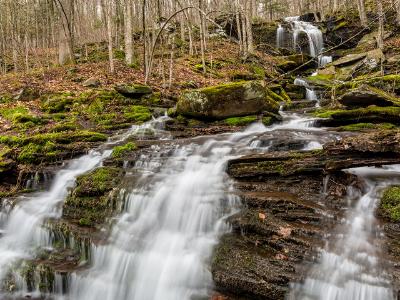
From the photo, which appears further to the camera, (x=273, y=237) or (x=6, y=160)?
(x=6, y=160)

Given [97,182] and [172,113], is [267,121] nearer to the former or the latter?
[172,113]

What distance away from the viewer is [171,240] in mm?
5945

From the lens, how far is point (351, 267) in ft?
14.5

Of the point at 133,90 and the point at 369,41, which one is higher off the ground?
the point at 369,41

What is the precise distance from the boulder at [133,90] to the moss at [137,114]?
0.75m

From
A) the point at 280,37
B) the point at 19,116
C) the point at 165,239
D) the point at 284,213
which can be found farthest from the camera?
the point at 280,37

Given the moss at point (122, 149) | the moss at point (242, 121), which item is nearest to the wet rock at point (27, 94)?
the moss at point (122, 149)

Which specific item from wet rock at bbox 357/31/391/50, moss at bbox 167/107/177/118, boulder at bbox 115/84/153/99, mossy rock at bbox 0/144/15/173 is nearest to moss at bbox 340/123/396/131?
moss at bbox 167/107/177/118

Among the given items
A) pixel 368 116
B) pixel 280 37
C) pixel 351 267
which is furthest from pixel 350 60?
pixel 351 267

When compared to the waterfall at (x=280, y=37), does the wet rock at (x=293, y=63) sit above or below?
below

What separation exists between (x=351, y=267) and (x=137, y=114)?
8529 mm

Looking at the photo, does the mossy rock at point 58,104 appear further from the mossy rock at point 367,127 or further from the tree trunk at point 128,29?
the mossy rock at point 367,127

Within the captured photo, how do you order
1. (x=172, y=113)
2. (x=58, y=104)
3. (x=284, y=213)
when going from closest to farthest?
(x=284, y=213) → (x=172, y=113) → (x=58, y=104)

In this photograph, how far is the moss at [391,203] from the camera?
16.5ft
